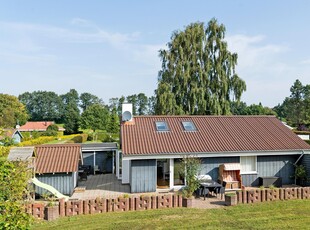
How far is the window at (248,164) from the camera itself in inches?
671

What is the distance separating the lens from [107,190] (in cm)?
1661

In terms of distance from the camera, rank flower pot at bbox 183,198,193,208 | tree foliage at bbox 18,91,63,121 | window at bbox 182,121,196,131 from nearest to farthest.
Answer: flower pot at bbox 183,198,193,208
window at bbox 182,121,196,131
tree foliage at bbox 18,91,63,121

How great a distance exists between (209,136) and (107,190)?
7171mm

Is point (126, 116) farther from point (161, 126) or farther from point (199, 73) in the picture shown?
point (199, 73)

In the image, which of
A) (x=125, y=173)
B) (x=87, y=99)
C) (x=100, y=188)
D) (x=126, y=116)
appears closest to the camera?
(x=100, y=188)

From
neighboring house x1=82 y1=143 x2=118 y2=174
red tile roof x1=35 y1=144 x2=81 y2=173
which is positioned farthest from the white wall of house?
neighboring house x1=82 y1=143 x2=118 y2=174

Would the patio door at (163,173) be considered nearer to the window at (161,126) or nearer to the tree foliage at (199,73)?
the window at (161,126)

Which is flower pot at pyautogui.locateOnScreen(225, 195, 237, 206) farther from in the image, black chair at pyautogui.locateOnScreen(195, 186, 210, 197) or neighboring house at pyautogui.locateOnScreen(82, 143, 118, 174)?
neighboring house at pyautogui.locateOnScreen(82, 143, 118, 174)

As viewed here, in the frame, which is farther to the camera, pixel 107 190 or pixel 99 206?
pixel 107 190

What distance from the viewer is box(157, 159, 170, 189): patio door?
16747mm

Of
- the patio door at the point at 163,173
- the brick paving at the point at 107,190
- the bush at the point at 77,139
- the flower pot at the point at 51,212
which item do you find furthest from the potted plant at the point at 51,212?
the bush at the point at 77,139

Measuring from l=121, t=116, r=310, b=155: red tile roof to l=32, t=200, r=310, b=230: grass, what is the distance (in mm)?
4614

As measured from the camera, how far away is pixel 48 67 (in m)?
25.8

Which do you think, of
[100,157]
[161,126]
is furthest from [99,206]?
[100,157]
